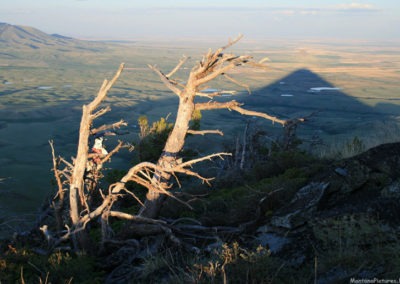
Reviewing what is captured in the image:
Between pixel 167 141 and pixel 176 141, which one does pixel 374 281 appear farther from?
pixel 167 141

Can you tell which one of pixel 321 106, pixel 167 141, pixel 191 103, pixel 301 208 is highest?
pixel 191 103

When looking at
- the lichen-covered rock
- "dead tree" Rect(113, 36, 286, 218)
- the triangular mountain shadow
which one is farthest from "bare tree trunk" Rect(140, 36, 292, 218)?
the triangular mountain shadow

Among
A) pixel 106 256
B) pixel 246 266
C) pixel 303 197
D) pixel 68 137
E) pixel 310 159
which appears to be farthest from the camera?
pixel 68 137

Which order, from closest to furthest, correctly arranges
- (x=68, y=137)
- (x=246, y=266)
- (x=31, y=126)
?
(x=246, y=266), (x=68, y=137), (x=31, y=126)

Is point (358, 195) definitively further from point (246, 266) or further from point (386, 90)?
point (386, 90)

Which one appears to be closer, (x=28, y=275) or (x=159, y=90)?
(x=28, y=275)

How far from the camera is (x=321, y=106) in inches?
3361

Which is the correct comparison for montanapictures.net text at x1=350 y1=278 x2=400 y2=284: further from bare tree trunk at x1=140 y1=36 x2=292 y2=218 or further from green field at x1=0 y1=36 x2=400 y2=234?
green field at x1=0 y1=36 x2=400 y2=234

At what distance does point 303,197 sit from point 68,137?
193 feet

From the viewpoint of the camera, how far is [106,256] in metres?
7.90

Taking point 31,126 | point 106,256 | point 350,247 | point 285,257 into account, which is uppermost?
point 350,247

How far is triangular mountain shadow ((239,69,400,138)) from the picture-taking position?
66688 mm

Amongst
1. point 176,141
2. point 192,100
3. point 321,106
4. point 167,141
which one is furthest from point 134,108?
point 192,100

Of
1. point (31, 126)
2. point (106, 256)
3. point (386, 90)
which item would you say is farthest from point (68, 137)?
point (386, 90)
